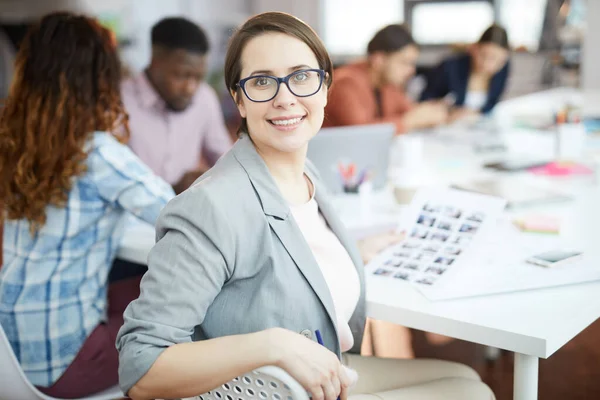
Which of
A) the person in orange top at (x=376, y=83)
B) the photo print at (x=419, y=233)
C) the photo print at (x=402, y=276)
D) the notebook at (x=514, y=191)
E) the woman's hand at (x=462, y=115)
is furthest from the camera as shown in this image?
the woman's hand at (x=462, y=115)

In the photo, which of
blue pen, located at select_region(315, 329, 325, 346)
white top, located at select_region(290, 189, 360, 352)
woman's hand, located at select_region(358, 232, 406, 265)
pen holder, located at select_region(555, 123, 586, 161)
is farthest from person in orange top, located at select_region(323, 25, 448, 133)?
blue pen, located at select_region(315, 329, 325, 346)

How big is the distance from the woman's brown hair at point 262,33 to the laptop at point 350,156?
87 centimetres

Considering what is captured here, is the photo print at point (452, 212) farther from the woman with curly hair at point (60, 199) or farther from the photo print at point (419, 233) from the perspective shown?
the woman with curly hair at point (60, 199)

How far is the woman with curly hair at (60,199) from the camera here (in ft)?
5.34

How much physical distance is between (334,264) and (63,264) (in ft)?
2.41

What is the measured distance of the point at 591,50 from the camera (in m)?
5.00

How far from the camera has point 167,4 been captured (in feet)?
22.2

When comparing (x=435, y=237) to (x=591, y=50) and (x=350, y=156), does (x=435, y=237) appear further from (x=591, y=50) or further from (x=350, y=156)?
(x=591, y=50)

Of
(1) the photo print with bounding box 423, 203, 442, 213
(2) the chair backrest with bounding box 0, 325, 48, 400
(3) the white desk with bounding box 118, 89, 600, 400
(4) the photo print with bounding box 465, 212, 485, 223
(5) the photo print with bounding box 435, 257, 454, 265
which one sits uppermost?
(1) the photo print with bounding box 423, 203, 442, 213

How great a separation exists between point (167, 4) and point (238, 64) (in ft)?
19.5

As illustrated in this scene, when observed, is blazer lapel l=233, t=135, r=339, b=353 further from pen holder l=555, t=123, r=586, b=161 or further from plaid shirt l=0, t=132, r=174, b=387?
pen holder l=555, t=123, r=586, b=161

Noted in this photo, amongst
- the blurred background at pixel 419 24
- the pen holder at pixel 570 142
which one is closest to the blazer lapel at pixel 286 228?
the pen holder at pixel 570 142

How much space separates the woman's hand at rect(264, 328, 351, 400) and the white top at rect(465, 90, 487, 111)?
3321 millimetres

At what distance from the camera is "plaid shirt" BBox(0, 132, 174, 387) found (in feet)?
5.39
